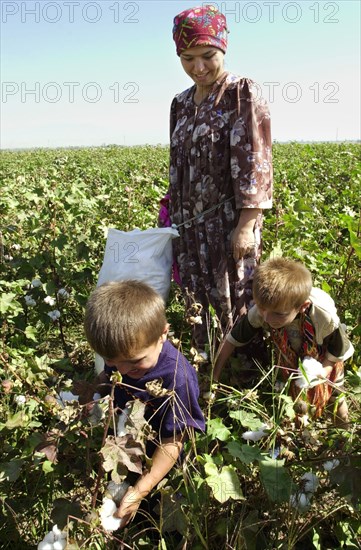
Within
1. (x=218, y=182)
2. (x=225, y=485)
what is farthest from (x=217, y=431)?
(x=218, y=182)

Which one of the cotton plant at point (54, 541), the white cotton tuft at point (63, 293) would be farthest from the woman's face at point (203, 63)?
the cotton plant at point (54, 541)

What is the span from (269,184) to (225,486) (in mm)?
1246

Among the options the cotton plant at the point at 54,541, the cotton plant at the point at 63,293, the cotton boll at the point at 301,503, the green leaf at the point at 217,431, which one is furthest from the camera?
the cotton plant at the point at 63,293

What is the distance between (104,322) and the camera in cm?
133

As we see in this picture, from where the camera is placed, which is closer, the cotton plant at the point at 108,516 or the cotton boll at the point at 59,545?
the cotton boll at the point at 59,545

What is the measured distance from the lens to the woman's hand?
2.14 metres

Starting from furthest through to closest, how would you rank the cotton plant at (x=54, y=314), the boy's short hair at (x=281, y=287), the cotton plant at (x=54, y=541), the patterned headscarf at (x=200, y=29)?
the cotton plant at (x=54, y=314)
the patterned headscarf at (x=200, y=29)
the boy's short hair at (x=281, y=287)
the cotton plant at (x=54, y=541)

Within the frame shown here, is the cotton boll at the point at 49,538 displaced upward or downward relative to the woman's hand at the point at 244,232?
downward

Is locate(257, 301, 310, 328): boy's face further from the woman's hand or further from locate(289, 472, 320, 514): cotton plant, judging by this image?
locate(289, 472, 320, 514): cotton plant

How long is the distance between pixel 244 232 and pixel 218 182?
234mm

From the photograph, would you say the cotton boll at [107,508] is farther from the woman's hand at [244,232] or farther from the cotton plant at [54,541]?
the woman's hand at [244,232]

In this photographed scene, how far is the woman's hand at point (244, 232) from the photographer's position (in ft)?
7.02

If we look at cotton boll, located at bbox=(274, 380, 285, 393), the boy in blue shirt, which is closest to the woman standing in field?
cotton boll, located at bbox=(274, 380, 285, 393)

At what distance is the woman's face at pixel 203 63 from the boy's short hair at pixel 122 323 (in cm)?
106
